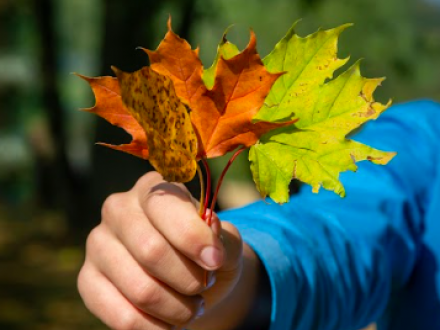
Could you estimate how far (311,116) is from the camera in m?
0.76

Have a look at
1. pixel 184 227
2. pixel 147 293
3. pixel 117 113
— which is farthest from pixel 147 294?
pixel 117 113

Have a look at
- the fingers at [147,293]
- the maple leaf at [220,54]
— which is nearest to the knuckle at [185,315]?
the fingers at [147,293]

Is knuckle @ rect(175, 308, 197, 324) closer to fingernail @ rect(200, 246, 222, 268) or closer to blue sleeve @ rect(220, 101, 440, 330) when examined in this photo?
fingernail @ rect(200, 246, 222, 268)

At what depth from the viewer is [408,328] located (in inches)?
60.4

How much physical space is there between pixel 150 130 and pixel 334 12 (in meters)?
4.54

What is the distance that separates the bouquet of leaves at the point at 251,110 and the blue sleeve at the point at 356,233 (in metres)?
0.41

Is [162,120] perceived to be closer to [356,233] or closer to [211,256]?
[211,256]

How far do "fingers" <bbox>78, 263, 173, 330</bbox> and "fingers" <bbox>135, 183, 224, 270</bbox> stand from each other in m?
0.11

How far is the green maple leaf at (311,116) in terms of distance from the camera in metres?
0.74

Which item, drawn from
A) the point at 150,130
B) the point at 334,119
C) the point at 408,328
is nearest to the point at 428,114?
the point at 408,328

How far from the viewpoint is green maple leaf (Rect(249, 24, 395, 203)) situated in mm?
741

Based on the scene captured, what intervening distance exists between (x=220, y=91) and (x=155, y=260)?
22 cm

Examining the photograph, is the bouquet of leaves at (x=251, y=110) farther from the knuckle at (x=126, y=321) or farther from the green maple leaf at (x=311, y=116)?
the knuckle at (x=126, y=321)

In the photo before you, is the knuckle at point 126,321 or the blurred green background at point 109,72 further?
the blurred green background at point 109,72
